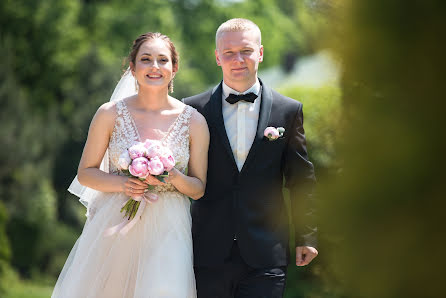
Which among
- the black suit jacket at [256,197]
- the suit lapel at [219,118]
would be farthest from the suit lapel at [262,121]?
the suit lapel at [219,118]

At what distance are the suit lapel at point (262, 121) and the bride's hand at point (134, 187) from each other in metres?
0.73

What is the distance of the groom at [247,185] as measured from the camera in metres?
5.04

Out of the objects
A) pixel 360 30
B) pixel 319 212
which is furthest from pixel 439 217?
pixel 360 30

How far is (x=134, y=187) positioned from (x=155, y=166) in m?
0.27

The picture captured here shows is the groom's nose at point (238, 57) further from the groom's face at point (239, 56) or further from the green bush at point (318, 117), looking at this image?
the green bush at point (318, 117)

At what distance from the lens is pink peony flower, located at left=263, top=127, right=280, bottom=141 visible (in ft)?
16.9

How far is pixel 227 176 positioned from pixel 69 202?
15.7 metres

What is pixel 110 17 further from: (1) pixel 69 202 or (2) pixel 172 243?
(2) pixel 172 243

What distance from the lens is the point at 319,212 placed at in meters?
3.06

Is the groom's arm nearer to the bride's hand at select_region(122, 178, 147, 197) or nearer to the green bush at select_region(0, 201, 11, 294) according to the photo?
the bride's hand at select_region(122, 178, 147, 197)

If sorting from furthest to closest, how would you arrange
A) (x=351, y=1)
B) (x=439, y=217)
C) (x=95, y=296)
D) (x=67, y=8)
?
(x=67, y=8)
(x=95, y=296)
(x=351, y=1)
(x=439, y=217)

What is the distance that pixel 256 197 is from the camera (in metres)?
5.14

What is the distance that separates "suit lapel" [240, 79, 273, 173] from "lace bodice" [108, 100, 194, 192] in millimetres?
447

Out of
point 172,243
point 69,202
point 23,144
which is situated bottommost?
point 69,202
